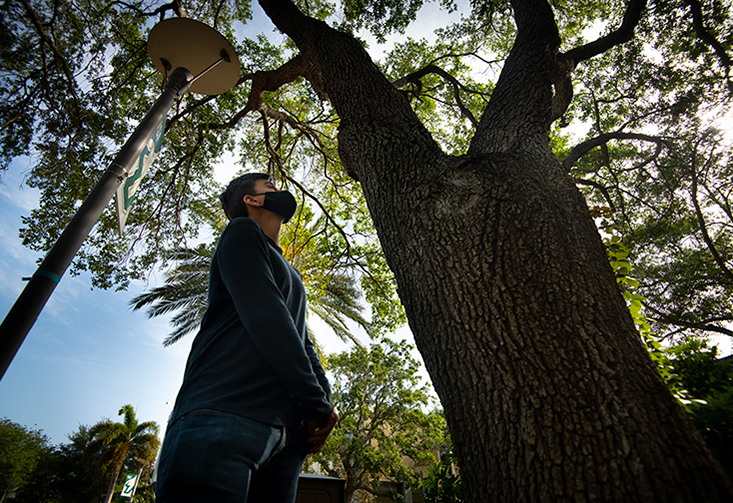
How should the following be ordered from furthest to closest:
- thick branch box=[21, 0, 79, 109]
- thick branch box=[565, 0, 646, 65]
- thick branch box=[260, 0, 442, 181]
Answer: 1. thick branch box=[21, 0, 79, 109]
2. thick branch box=[565, 0, 646, 65]
3. thick branch box=[260, 0, 442, 181]

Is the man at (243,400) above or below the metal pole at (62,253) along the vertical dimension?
below

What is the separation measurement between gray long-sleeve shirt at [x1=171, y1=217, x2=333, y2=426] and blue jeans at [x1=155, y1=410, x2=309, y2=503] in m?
0.04

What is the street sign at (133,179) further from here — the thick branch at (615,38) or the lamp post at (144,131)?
the thick branch at (615,38)

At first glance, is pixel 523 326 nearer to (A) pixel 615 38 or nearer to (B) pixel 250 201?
(B) pixel 250 201

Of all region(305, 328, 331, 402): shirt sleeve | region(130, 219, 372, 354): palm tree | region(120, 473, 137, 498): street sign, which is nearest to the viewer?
region(305, 328, 331, 402): shirt sleeve

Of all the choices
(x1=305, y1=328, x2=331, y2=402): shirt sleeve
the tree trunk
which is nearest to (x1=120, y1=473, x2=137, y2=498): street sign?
the tree trunk

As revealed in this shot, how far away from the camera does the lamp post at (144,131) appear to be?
1470mm

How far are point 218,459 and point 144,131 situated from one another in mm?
2367

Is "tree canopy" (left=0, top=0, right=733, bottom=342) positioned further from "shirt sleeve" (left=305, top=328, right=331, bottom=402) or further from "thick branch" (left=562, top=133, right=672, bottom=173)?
"shirt sleeve" (left=305, top=328, right=331, bottom=402)

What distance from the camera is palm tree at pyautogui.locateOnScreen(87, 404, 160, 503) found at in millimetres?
20141

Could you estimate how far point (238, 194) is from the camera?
81.7 inches

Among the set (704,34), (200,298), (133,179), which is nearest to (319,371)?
(133,179)

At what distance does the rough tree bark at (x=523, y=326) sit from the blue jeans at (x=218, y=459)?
2.29ft

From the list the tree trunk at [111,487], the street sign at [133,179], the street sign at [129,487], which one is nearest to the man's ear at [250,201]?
the street sign at [133,179]
